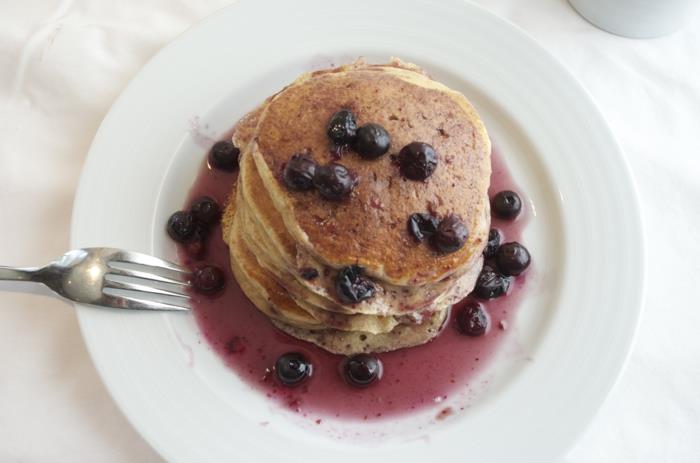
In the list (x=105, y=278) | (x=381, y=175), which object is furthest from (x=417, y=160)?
(x=105, y=278)

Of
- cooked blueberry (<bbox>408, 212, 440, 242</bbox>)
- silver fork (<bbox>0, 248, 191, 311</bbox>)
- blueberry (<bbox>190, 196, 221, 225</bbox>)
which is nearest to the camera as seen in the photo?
cooked blueberry (<bbox>408, 212, 440, 242</bbox>)

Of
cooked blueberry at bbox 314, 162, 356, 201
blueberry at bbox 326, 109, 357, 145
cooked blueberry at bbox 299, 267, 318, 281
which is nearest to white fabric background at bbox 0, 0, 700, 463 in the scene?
cooked blueberry at bbox 299, 267, 318, 281

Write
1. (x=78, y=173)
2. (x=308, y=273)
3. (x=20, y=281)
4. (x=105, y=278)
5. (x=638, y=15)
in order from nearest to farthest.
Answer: (x=308, y=273)
(x=105, y=278)
(x=20, y=281)
(x=78, y=173)
(x=638, y=15)

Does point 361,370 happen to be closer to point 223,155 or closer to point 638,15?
point 223,155

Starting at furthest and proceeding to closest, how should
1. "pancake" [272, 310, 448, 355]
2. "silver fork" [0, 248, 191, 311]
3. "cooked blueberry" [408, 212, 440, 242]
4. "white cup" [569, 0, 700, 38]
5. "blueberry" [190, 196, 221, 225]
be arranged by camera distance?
"white cup" [569, 0, 700, 38]
"blueberry" [190, 196, 221, 225]
"pancake" [272, 310, 448, 355]
"silver fork" [0, 248, 191, 311]
"cooked blueberry" [408, 212, 440, 242]

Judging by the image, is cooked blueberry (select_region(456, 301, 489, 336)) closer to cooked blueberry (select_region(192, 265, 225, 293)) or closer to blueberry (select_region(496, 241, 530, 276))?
blueberry (select_region(496, 241, 530, 276))

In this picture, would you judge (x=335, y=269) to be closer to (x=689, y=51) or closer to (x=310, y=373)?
(x=310, y=373)

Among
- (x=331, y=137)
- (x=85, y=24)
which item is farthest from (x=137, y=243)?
(x=85, y=24)
